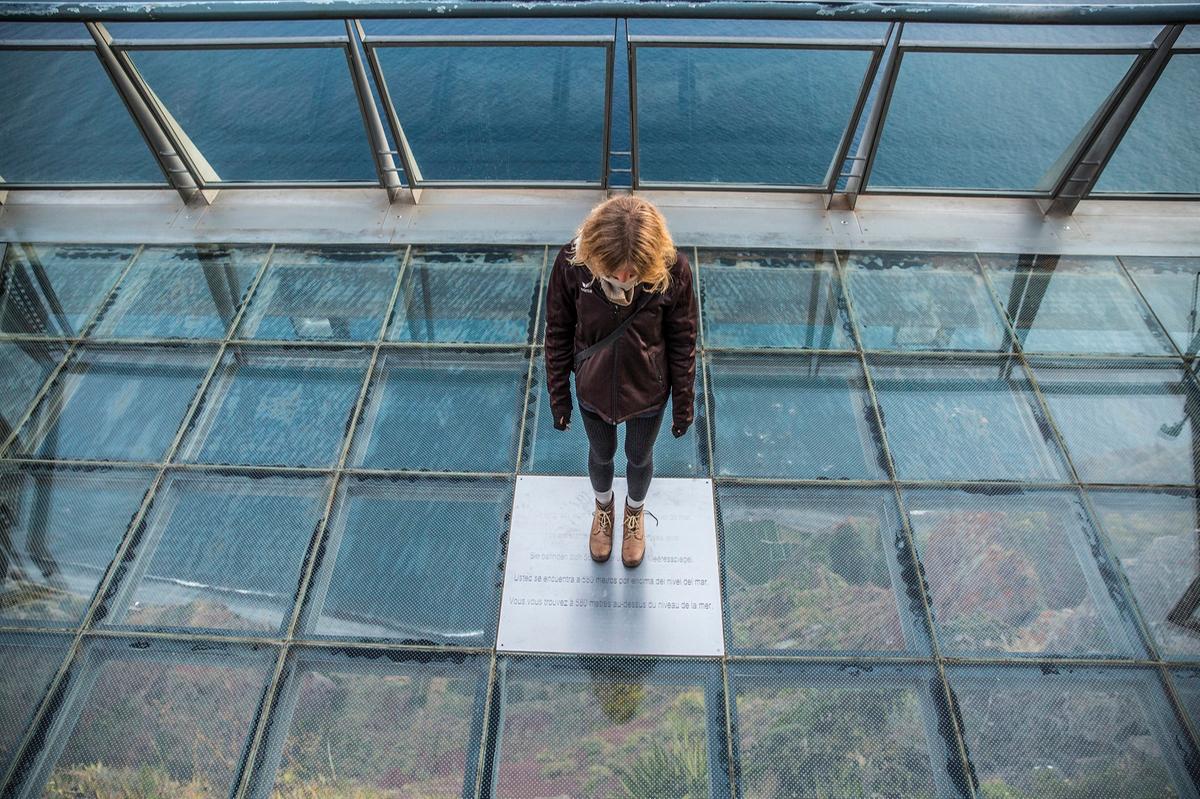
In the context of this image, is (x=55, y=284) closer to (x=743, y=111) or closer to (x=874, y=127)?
(x=743, y=111)

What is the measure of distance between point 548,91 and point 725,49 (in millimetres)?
1114

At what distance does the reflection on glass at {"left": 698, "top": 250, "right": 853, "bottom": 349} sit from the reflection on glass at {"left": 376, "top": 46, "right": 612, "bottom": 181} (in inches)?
47.0

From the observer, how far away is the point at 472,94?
15.6 ft

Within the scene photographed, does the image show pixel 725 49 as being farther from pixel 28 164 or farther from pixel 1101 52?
pixel 28 164

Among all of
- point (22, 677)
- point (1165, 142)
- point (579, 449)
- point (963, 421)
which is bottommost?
point (22, 677)

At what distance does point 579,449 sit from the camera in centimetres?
419

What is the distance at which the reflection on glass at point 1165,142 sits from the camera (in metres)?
4.47

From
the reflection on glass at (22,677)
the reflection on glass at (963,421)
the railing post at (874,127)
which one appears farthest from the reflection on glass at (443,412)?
the railing post at (874,127)

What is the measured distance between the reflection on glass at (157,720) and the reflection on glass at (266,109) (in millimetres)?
3297

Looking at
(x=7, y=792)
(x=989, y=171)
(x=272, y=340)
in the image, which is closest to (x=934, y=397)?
(x=989, y=171)

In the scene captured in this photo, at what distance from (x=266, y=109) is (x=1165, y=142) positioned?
577 cm

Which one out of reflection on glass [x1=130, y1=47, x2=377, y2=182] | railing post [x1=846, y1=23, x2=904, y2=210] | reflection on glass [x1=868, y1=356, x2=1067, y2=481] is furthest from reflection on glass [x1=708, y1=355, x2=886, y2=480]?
reflection on glass [x1=130, y1=47, x2=377, y2=182]

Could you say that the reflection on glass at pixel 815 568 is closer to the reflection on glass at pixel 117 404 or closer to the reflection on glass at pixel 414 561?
the reflection on glass at pixel 414 561

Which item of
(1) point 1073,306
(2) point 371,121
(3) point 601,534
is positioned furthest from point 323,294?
(1) point 1073,306
